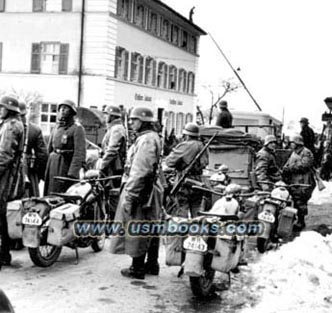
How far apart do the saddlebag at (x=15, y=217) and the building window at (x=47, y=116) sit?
91.3 ft

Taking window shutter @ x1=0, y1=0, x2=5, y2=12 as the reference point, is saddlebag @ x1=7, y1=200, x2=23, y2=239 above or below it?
below

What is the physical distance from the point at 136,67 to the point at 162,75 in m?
5.08

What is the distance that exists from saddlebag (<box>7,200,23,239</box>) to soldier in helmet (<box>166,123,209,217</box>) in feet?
8.15

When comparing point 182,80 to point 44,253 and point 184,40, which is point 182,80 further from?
point 44,253

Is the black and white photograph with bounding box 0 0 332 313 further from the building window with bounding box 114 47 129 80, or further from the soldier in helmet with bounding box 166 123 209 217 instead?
the building window with bounding box 114 47 129 80

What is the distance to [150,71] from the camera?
4259 centimetres

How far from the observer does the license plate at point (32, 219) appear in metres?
7.57

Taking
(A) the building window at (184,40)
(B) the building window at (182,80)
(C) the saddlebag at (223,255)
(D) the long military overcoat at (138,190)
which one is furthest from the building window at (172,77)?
(C) the saddlebag at (223,255)

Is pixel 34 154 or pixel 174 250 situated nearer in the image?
pixel 174 250

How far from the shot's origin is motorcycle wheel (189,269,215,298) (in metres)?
6.90

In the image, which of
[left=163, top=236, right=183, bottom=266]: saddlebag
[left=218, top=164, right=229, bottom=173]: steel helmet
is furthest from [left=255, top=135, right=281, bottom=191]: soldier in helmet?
[left=163, top=236, right=183, bottom=266]: saddlebag

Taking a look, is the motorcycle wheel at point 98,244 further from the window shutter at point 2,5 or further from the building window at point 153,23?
the building window at point 153,23

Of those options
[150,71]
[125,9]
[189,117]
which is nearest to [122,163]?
[125,9]

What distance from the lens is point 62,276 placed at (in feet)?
25.1
